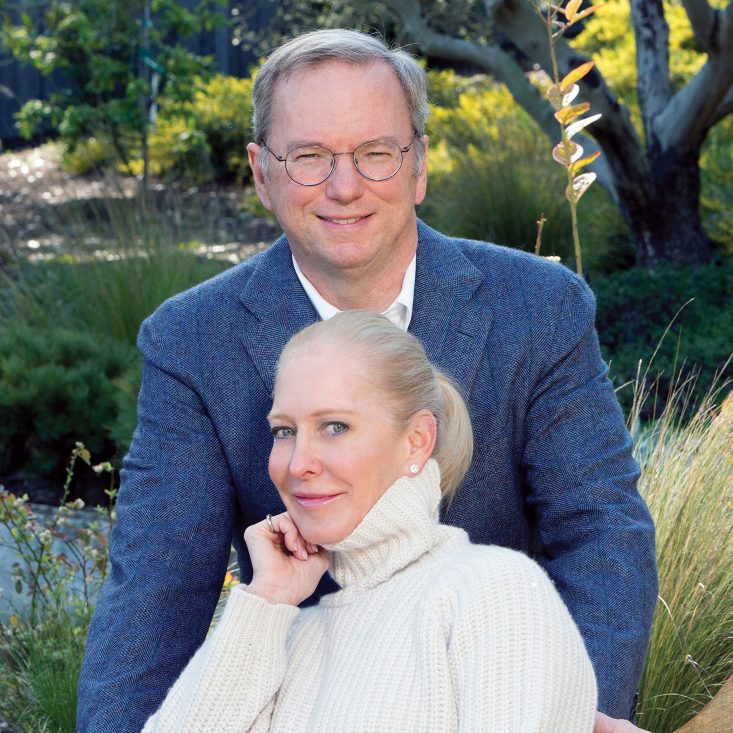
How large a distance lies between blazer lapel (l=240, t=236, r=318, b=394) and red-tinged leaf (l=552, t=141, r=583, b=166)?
35.1 inches

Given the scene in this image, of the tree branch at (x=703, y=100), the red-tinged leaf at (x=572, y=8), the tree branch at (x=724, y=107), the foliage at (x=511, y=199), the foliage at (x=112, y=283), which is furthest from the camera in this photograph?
Result: the foliage at (x=511, y=199)

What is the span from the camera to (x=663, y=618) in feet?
9.87

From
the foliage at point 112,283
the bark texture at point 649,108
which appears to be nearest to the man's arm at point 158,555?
the foliage at point 112,283

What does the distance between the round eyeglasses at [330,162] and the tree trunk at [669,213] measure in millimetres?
5632

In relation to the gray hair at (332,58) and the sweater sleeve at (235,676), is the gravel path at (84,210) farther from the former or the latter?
the sweater sleeve at (235,676)

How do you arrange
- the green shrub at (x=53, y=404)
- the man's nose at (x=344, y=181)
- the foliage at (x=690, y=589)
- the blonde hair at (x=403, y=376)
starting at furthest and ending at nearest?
the green shrub at (x=53, y=404), the foliage at (x=690, y=589), the man's nose at (x=344, y=181), the blonde hair at (x=403, y=376)

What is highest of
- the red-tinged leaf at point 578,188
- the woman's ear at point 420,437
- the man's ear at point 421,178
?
the man's ear at point 421,178

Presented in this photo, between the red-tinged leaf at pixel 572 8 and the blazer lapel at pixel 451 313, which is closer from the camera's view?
the blazer lapel at pixel 451 313

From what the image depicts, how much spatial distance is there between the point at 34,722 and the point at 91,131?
27.1 ft

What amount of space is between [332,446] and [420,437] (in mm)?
175

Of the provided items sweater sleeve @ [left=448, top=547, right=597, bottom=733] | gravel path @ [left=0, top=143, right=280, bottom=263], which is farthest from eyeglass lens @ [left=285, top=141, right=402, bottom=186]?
gravel path @ [left=0, top=143, right=280, bottom=263]

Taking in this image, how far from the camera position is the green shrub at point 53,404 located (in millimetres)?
5781

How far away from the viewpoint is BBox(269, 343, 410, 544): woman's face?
2.08 m

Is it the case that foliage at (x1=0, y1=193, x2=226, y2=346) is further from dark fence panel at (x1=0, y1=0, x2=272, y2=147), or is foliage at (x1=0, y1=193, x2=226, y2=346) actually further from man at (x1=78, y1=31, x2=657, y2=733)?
dark fence panel at (x1=0, y1=0, x2=272, y2=147)
